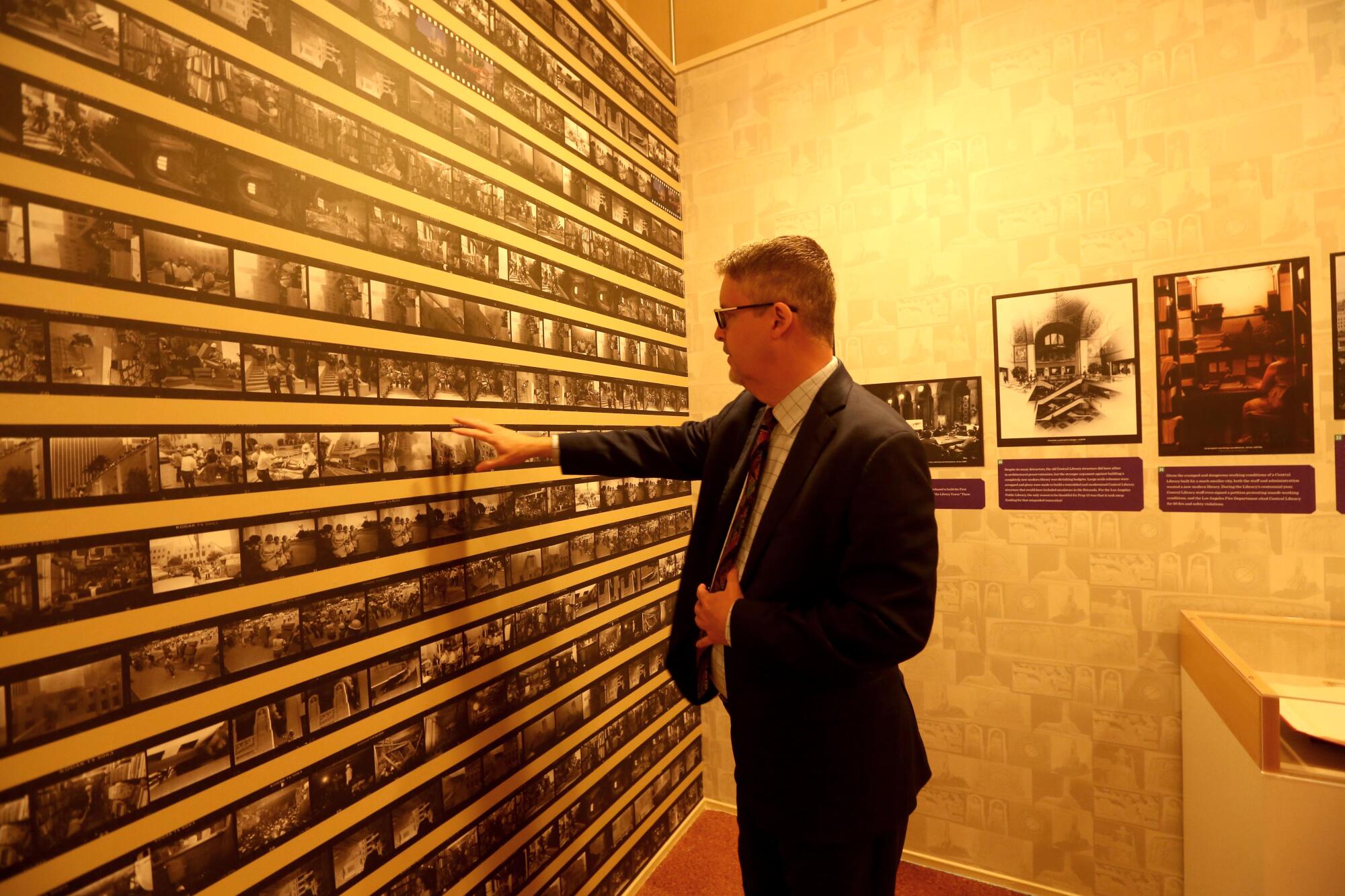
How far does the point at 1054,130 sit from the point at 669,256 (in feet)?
4.99

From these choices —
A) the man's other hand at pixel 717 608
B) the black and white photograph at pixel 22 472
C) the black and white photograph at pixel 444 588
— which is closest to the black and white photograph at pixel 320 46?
the black and white photograph at pixel 22 472

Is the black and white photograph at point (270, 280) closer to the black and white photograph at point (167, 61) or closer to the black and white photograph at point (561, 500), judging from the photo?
the black and white photograph at point (167, 61)

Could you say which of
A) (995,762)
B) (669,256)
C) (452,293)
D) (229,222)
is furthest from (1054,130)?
(229,222)

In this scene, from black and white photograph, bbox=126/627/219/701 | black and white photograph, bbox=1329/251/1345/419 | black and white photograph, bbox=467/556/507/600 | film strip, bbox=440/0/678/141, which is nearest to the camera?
black and white photograph, bbox=126/627/219/701

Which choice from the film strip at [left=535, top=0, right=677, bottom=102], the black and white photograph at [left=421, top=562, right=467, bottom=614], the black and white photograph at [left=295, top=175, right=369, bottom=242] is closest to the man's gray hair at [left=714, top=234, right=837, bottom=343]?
the black and white photograph at [left=295, top=175, right=369, bottom=242]

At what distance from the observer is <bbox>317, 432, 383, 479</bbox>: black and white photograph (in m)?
1.21

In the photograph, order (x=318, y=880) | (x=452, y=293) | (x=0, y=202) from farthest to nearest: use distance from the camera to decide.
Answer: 1. (x=452, y=293)
2. (x=318, y=880)
3. (x=0, y=202)

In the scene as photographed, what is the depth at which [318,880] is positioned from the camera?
1173 millimetres

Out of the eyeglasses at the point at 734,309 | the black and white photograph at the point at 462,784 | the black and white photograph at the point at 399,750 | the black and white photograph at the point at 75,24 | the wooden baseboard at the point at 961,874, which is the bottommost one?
the wooden baseboard at the point at 961,874

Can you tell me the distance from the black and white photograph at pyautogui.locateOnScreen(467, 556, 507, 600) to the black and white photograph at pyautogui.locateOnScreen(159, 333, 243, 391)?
2.32ft

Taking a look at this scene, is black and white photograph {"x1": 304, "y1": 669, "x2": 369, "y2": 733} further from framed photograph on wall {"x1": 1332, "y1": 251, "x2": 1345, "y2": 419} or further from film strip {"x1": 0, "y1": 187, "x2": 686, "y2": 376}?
framed photograph on wall {"x1": 1332, "y1": 251, "x2": 1345, "y2": 419}

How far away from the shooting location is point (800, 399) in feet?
4.72

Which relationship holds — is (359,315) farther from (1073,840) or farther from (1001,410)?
(1073,840)

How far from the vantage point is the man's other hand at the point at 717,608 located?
1301 millimetres
